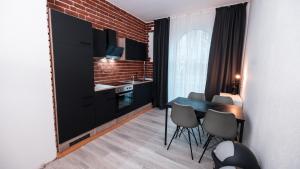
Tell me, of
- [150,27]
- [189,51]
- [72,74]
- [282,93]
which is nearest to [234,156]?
[282,93]

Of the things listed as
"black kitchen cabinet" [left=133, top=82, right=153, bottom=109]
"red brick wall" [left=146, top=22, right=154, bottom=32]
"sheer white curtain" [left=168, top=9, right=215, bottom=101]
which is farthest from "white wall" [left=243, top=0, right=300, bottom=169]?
"red brick wall" [left=146, top=22, right=154, bottom=32]

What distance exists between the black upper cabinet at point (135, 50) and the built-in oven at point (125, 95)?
82cm

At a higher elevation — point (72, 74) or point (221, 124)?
A: point (72, 74)

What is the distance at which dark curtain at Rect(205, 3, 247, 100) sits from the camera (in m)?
3.15

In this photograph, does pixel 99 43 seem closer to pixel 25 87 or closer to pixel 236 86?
pixel 25 87

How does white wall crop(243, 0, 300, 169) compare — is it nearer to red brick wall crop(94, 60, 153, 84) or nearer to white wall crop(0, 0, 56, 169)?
white wall crop(0, 0, 56, 169)

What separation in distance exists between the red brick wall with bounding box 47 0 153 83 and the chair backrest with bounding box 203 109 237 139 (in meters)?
2.44

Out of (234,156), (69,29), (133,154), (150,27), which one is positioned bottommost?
(133,154)

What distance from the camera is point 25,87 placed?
166cm

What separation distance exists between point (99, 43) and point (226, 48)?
9.63ft

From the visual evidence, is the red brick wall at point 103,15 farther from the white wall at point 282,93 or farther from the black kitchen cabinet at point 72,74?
the white wall at point 282,93

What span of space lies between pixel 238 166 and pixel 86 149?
218 centimetres

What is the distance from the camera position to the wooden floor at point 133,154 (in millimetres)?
1971

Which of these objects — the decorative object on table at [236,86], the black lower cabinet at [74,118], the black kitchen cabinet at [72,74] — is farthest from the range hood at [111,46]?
the decorative object on table at [236,86]
